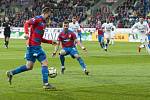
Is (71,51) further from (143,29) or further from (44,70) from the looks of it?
(143,29)

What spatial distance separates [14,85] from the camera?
14.9 meters

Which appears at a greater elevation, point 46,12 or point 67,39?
point 46,12

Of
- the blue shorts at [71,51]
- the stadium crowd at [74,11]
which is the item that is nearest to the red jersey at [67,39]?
the blue shorts at [71,51]

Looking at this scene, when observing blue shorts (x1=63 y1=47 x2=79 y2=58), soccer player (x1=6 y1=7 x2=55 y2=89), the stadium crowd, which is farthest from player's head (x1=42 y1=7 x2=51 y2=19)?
the stadium crowd

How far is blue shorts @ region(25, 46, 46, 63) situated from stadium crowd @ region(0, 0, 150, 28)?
1414 inches

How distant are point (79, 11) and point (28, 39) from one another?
45.9 metres

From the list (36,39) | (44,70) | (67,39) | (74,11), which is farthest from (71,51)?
(74,11)

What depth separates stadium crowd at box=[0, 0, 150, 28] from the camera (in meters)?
53.7

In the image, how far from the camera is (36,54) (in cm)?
1426

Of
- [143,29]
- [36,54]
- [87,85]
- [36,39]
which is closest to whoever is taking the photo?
[36,54]

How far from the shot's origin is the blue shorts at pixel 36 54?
14250 millimetres

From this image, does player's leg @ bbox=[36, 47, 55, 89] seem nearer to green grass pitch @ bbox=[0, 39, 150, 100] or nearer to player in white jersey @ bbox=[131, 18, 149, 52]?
green grass pitch @ bbox=[0, 39, 150, 100]

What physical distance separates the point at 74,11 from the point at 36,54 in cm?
4601

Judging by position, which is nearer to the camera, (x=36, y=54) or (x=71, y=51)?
(x=36, y=54)
